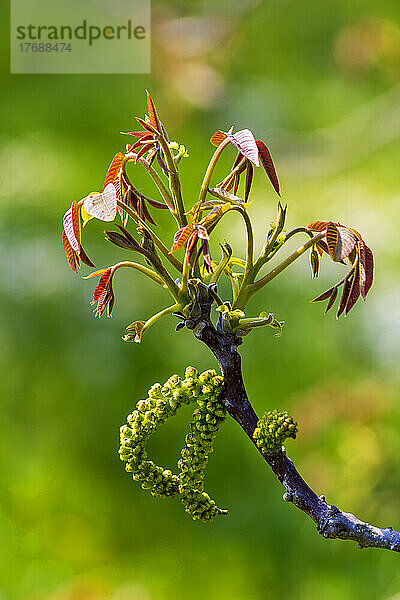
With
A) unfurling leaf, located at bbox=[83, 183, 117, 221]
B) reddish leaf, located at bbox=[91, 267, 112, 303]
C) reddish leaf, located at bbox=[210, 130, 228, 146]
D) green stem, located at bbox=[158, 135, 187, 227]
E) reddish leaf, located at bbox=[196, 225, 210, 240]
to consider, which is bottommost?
reddish leaf, located at bbox=[91, 267, 112, 303]

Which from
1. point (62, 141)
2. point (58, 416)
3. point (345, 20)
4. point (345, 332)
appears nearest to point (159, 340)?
Result: point (58, 416)

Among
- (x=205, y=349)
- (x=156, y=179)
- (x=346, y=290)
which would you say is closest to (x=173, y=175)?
(x=156, y=179)

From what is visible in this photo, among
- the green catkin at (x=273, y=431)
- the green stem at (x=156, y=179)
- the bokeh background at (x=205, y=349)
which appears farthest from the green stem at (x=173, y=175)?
the bokeh background at (x=205, y=349)

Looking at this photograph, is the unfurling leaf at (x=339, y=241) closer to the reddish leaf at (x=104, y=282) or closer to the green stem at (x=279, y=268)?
the green stem at (x=279, y=268)

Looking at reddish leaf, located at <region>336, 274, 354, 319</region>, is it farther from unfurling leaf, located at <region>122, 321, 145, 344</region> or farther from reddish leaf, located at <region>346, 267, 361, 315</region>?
unfurling leaf, located at <region>122, 321, 145, 344</region>

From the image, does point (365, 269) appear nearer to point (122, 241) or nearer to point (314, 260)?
point (314, 260)

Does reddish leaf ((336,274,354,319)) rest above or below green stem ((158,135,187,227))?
below

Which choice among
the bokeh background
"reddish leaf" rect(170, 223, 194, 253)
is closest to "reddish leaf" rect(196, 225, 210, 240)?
"reddish leaf" rect(170, 223, 194, 253)
